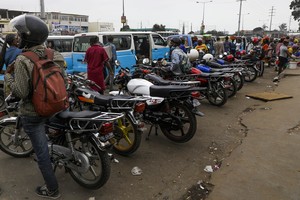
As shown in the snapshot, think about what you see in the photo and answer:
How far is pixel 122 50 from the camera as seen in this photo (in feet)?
31.0

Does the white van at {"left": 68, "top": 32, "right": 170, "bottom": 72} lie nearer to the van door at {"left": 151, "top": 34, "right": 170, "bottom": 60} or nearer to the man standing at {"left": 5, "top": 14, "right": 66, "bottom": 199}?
the van door at {"left": 151, "top": 34, "right": 170, "bottom": 60}

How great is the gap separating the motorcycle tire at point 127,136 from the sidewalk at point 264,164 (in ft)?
3.70

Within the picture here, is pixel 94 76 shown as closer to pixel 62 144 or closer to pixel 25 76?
pixel 62 144

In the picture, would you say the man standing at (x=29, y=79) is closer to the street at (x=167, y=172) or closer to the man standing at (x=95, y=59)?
the street at (x=167, y=172)

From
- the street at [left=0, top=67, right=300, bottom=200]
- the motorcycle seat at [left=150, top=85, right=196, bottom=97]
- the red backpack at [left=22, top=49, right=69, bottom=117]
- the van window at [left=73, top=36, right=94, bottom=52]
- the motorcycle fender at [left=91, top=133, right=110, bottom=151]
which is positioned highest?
the van window at [left=73, top=36, right=94, bottom=52]

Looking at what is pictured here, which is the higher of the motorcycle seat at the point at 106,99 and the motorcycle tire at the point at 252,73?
the motorcycle seat at the point at 106,99

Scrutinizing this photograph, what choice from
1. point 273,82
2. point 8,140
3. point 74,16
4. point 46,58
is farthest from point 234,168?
point 74,16

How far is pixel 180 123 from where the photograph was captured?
13.5ft

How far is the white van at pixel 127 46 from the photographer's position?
888 cm

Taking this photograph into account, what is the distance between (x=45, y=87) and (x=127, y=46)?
752 centimetres

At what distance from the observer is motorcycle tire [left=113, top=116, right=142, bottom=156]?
12.1 feet

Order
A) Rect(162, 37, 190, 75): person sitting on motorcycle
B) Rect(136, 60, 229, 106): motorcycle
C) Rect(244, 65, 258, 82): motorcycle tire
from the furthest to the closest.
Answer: Rect(244, 65, 258, 82): motorcycle tire
Rect(136, 60, 229, 106): motorcycle
Rect(162, 37, 190, 75): person sitting on motorcycle

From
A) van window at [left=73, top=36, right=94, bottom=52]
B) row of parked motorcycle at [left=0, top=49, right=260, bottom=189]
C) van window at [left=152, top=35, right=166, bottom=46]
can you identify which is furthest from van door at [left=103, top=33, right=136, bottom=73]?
row of parked motorcycle at [left=0, top=49, right=260, bottom=189]

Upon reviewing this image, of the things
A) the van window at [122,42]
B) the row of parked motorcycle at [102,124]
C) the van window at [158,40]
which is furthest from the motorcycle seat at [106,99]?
the van window at [158,40]
